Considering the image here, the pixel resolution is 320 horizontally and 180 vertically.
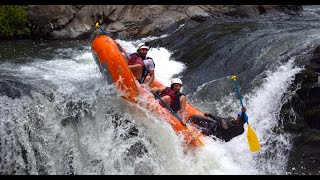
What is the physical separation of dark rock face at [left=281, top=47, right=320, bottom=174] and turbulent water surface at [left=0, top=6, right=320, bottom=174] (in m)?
0.14

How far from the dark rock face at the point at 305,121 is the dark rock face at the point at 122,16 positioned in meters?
7.31

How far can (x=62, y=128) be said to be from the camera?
581cm

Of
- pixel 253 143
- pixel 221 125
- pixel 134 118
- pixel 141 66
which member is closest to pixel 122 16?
pixel 141 66

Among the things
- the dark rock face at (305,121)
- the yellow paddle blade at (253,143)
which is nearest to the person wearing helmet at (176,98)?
the yellow paddle blade at (253,143)

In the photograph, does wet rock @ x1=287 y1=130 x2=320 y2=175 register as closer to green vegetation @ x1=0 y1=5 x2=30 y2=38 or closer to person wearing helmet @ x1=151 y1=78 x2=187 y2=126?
person wearing helmet @ x1=151 y1=78 x2=187 y2=126

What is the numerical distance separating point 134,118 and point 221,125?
4.30 feet

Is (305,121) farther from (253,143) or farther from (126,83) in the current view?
(126,83)

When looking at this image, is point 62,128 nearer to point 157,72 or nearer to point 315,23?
point 157,72

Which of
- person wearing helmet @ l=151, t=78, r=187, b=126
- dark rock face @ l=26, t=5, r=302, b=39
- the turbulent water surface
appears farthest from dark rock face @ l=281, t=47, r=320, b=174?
dark rock face @ l=26, t=5, r=302, b=39

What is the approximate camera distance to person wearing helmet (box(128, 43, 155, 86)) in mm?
6715

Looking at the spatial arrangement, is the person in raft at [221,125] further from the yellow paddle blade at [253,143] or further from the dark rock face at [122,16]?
the dark rock face at [122,16]

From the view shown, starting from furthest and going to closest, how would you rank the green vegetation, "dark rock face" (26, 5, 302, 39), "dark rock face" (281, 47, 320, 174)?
1. "dark rock face" (26, 5, 302, 39)
2. the green vegetation
3. "dark rock face" (281, 47, 320, 174)

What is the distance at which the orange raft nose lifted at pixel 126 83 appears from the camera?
562cm

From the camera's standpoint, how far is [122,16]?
1403cm
